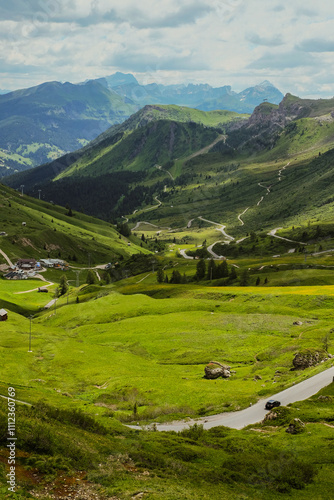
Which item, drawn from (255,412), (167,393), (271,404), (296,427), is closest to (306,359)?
(271,404)

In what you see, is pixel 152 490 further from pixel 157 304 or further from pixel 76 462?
pixel 157 304

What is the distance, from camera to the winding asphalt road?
183 ft

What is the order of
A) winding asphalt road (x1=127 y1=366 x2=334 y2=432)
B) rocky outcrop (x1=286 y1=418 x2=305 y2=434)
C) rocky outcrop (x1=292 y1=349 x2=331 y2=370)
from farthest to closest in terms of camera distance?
rocky outcrop (x1=292 y1=349 x2=331 y2=370), winding asphalt road (x1=127 y1=366 x2=334 y2=432), rocky outcrop (x1=286 y1=418 x2=305 y2=434)

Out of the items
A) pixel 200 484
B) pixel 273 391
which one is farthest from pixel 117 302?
pixel 200 484

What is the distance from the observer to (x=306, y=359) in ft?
238

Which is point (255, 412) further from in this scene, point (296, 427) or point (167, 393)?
point (167, 393)

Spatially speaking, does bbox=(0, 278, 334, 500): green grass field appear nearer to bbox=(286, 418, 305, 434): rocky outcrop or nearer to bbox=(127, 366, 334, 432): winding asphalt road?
bbox=(286, 418, 305, 434): rocky outcrop

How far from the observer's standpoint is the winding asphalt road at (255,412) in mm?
55656

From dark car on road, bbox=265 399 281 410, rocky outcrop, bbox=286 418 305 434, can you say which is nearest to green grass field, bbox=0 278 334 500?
rocky outcrop, bbox=286 418 305 434

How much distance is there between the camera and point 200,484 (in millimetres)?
34781

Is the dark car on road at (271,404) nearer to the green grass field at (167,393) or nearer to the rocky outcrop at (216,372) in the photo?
the green grass field at (167,393)

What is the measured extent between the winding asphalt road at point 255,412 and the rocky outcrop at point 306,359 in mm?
7285

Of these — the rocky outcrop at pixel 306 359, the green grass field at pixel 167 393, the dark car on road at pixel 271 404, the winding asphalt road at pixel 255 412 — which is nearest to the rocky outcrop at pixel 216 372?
the green grass field at pixel 167 393

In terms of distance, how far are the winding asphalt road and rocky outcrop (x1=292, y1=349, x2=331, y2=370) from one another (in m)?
7.28
